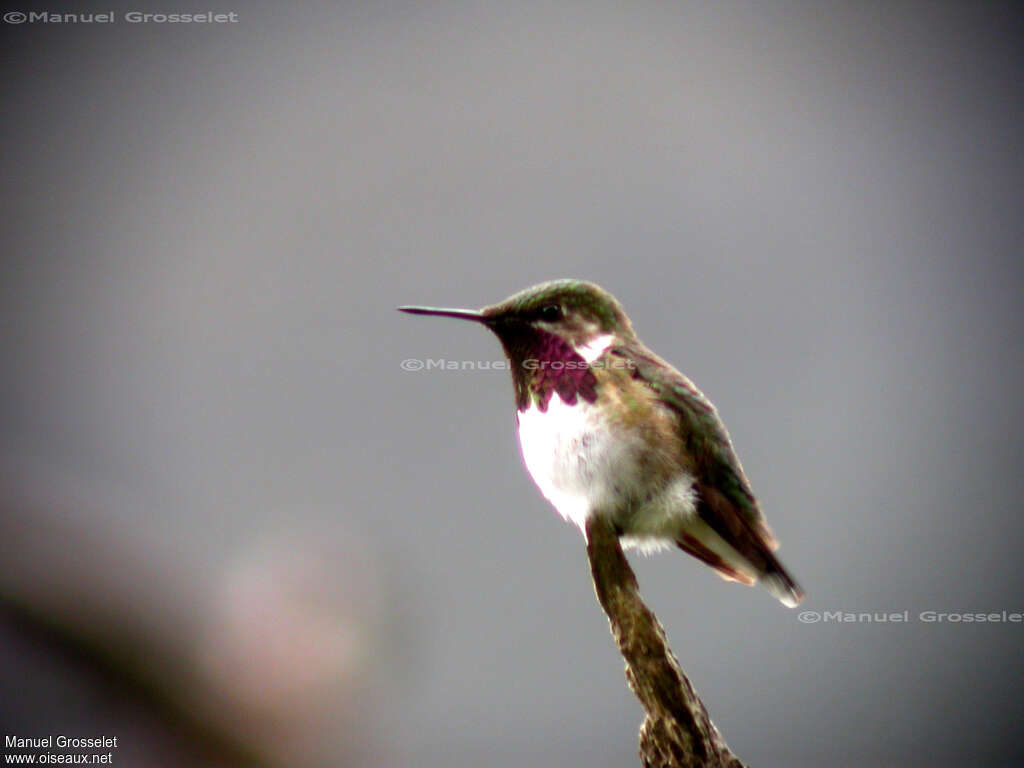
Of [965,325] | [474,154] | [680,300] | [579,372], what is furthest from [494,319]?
[474,154]

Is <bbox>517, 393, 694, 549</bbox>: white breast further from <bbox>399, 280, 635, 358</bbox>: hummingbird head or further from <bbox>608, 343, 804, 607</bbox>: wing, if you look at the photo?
<bbox>399, 280, 635, 358</bbox>: hummingbird head

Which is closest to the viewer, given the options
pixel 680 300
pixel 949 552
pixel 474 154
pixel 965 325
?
pixel 949 552

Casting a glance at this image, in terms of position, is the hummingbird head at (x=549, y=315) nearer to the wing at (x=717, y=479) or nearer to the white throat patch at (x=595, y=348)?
the white throat patch at (x=595, y=348)

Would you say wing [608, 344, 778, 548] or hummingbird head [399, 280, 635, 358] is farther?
hummingbird head [399, 280, 635, 358]

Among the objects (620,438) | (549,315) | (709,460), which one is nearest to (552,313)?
(549,315)

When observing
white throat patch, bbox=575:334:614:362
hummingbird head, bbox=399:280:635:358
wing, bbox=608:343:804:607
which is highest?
hummingbird head, bbox=399:280:635:358

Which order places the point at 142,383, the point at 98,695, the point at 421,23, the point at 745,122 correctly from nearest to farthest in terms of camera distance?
the point at 98,695 → the point at 142,383 → the point at 745,122 → the point at 421,23

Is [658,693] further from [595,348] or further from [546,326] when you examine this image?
[546,326]

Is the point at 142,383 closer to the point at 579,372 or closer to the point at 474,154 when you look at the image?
the point at 474,154

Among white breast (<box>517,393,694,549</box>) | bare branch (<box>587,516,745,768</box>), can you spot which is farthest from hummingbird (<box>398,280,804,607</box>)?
bare branch (<box>587,516,745,768</box>)

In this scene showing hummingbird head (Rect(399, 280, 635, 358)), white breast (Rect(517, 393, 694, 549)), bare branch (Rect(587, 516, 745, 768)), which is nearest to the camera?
bare branch (Rect(587, 516, 745, 768))
